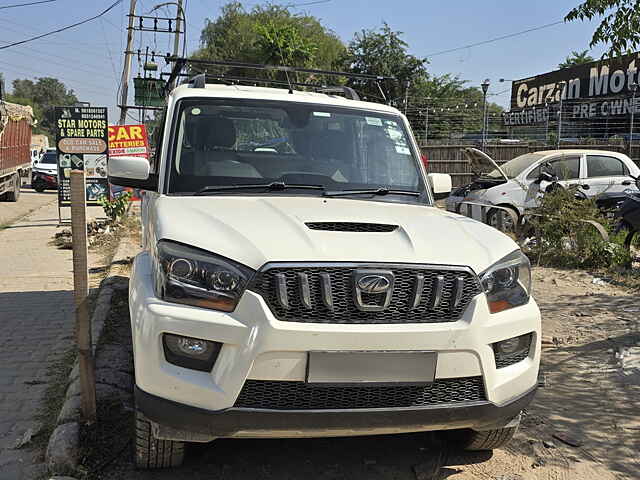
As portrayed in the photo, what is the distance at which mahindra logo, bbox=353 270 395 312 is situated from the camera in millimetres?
2783

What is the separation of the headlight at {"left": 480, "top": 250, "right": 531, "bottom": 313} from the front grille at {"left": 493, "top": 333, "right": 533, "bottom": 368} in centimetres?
18

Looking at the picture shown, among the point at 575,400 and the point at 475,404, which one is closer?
the point at 475,404

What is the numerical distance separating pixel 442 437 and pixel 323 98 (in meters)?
2.42

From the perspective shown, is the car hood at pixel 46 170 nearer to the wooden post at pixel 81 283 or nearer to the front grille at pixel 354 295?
the wooden post at pixel 81 283

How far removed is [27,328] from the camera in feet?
20.1

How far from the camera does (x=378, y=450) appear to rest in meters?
3.64

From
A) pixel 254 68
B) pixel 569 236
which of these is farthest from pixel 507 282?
pixel 569 236

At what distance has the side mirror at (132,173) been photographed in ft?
12.8

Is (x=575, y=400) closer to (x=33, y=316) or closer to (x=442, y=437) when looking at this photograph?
(x=442, y=437)

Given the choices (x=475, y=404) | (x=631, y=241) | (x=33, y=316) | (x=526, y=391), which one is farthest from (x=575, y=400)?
(x=631, y=241)

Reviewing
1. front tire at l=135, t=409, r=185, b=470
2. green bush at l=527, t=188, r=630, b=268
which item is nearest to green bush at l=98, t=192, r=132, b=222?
green bush at l=527, t=188, r=630, b=268

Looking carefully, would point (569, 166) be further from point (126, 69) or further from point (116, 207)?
point (126, 69)

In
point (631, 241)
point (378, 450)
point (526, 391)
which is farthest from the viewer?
point (631, 241)

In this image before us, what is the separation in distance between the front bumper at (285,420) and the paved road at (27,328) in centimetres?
106
